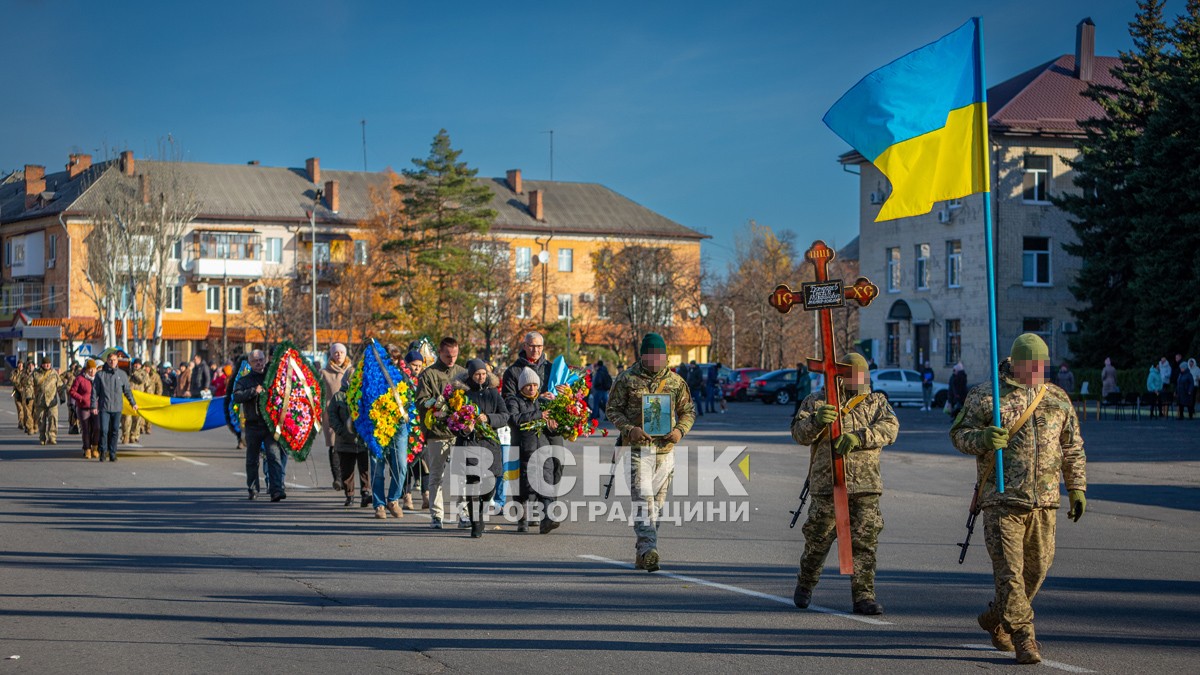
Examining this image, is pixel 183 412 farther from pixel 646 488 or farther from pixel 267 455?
pixel 646 488

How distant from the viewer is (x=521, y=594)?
30.6 feet

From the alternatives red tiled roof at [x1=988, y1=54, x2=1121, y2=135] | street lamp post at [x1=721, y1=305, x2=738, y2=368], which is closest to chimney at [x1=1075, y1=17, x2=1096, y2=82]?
red tiled roof at [x1=988, y1=54, x2=1121, y2=135]

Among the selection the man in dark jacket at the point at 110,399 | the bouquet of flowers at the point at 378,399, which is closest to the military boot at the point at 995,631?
the bouquet of flowers at the point at 378,399

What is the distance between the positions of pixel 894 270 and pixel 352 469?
46237 millimetres

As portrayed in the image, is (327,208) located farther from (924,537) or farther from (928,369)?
(924,537)

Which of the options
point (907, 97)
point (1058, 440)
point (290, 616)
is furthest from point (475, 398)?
point (1058, 440)

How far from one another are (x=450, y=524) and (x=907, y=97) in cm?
711

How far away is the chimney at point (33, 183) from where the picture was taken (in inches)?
3383

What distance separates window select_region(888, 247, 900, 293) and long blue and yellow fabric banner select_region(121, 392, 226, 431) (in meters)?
39.7

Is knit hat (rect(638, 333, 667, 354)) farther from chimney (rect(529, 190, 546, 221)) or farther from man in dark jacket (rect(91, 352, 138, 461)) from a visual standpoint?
chimney (rect(529, 190, 546, 221))

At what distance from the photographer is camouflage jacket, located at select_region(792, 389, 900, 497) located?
8.22 m

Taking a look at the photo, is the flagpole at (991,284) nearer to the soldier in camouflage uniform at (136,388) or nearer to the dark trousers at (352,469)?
the dark trousers at (352,469)

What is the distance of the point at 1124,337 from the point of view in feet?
143

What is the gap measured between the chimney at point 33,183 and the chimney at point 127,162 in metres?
10.9
